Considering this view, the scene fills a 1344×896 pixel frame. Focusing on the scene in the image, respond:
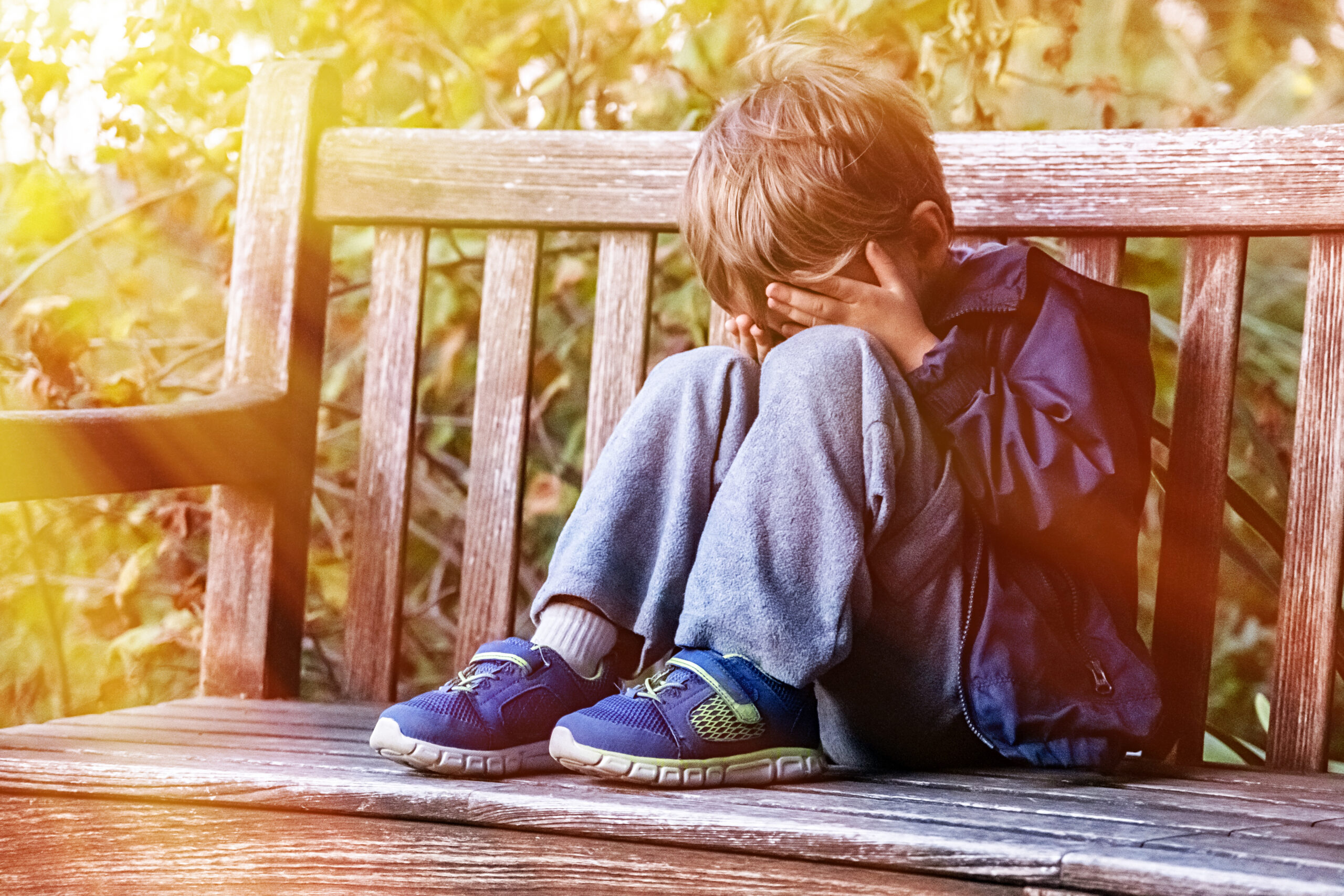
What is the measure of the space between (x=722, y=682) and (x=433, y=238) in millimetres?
1518

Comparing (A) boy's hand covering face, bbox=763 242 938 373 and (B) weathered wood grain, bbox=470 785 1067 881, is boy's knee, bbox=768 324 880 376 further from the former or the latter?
(B) weathered wood grain, bbox=470 785 1067 881

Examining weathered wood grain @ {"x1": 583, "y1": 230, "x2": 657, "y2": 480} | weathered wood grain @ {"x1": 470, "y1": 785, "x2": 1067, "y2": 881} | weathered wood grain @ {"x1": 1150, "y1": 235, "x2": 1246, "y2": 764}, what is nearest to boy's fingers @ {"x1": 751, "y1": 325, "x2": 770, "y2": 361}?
weathered wood grain @ {"x1": 583, "y1": 230, "x2": 657, "y2": 480}

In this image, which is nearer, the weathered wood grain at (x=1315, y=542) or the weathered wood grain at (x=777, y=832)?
the weathered wood grain at (x=777, y=832)

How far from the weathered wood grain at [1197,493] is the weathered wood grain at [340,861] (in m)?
0.66

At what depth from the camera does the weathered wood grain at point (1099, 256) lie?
1.52 m

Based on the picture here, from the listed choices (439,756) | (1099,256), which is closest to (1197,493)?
(1099,256)

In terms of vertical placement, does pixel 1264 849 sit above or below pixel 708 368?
below

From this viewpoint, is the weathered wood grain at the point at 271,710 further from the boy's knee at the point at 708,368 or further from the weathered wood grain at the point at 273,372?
the boy's knee at the point at 708,368

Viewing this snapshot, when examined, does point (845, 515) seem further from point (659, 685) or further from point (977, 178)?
point (977, 178)

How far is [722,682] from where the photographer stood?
1.14m

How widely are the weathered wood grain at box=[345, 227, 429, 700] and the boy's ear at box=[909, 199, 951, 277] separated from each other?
67 centimetres

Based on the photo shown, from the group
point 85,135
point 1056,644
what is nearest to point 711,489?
point 1056,644

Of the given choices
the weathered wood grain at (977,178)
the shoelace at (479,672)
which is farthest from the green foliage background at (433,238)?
the shoelace at (479,672)

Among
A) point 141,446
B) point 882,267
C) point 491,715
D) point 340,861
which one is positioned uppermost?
point 882,267
